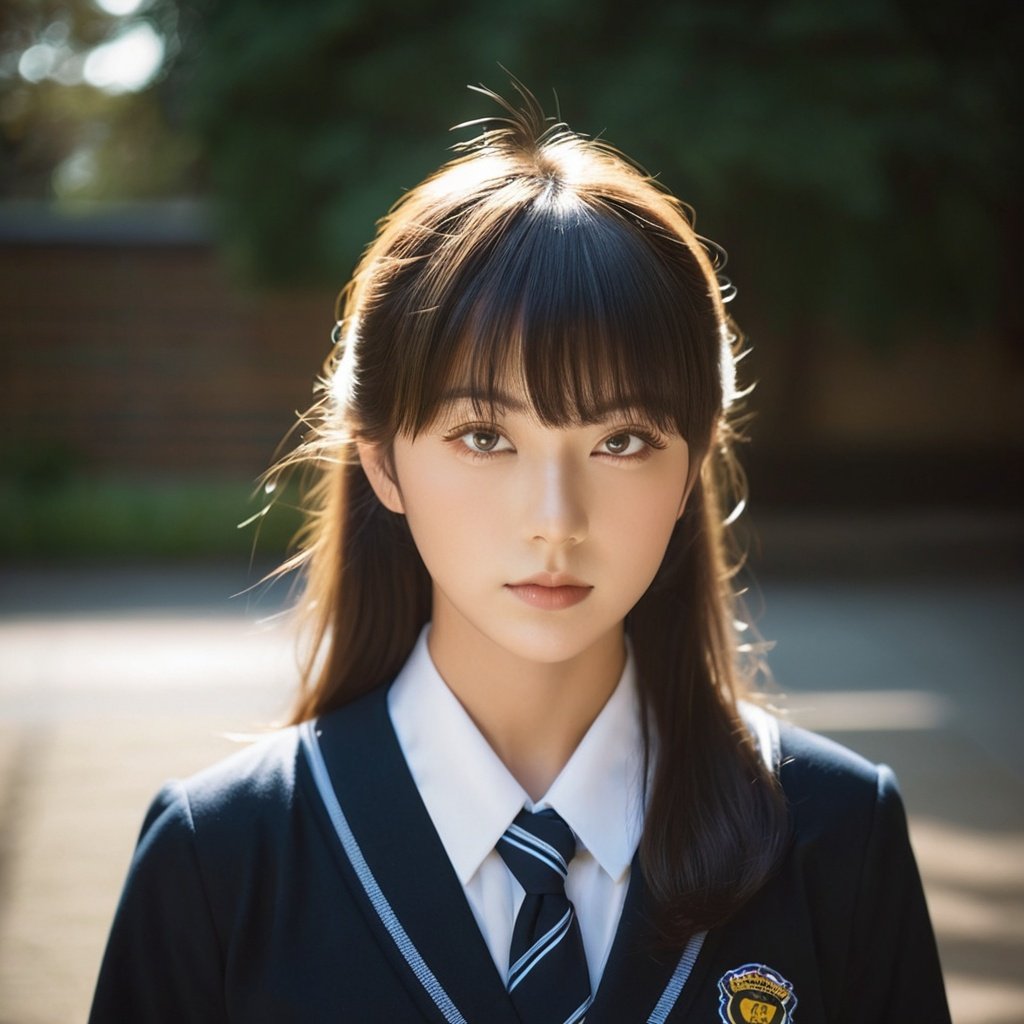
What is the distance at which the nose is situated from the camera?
1157 mm

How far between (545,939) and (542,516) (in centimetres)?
36

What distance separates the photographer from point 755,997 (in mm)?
1221

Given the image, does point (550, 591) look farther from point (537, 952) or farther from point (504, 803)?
point (537, 952)

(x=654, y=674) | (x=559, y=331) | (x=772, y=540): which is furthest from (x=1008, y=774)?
(x=772, y=540)

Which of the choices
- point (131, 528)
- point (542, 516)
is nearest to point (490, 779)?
point (542, 516)

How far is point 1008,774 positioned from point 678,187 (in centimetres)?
371

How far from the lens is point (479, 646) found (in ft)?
4.36

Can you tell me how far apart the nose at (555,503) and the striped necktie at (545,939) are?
0.92ft

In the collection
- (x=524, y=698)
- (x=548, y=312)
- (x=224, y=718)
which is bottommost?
(x=224, y=718)

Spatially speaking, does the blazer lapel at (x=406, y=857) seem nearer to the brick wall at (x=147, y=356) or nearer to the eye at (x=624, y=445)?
the eye at (x=624, y=445)

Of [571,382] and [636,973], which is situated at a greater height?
[571,382]

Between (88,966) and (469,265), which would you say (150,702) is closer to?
(88,966)

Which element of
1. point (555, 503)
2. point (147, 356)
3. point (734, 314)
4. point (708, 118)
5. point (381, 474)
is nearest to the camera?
point (555, 503)

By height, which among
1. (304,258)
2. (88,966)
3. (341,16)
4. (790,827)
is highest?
(341,16)
